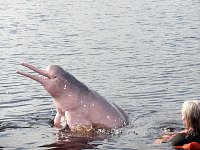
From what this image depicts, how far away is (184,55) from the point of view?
26953 mm

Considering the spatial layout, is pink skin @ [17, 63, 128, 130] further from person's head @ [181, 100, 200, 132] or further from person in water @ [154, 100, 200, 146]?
person's head @ [181, 100, 200, 132]

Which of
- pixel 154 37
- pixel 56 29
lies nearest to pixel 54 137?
pixel 154 37

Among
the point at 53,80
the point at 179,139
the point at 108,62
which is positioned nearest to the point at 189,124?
the point at 179,139

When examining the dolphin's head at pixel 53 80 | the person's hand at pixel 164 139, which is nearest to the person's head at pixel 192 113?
the person's hand at pixel 164 139

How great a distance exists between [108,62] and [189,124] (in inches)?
544

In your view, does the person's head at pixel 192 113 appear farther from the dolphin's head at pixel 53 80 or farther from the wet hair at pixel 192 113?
the dolphin's head at pixel 53 80

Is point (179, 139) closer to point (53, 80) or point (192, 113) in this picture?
point (192, 113)

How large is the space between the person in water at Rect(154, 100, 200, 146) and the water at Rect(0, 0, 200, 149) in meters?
0.54

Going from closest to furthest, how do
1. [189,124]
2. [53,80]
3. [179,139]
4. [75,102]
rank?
[189,124] → [179,139] → [53,80] → [75,102]

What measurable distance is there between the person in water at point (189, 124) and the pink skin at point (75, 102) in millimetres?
2655

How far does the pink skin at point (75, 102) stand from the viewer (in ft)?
49.3

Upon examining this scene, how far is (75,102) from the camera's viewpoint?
15172 mm

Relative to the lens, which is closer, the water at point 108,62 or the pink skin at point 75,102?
the pink skin at point 75,102

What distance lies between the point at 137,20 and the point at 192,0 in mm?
17639
